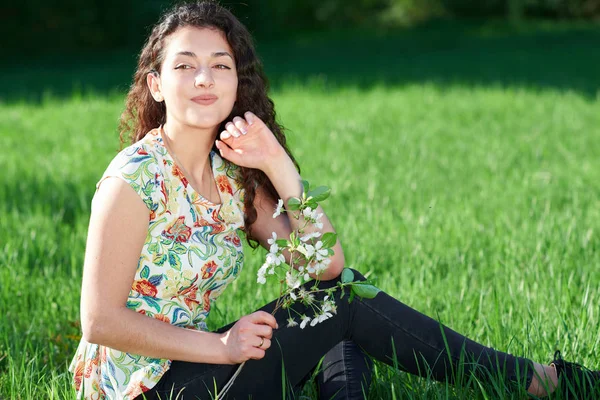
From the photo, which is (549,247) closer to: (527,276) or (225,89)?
(527,276)

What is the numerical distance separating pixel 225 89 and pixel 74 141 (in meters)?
5.03

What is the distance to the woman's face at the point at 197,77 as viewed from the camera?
2.45m

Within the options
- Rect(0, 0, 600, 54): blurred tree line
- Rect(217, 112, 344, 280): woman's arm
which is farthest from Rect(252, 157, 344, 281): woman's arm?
Rect(0, 0, 600, 54): blurred tree line

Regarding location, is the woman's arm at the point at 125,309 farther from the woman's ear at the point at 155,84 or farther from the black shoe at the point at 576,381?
the black shoe at the point at 576,381

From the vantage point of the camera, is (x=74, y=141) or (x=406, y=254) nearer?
(x=406, y=254)

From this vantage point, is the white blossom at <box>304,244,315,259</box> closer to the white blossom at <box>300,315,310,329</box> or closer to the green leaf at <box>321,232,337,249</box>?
the green leaf at <box>321,232,337,249</box>

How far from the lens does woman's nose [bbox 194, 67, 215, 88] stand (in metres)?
2.42

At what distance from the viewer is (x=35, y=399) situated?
261 centimetres

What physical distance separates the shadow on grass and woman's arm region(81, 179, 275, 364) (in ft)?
22.1

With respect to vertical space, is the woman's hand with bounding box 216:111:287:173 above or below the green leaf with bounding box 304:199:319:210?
above

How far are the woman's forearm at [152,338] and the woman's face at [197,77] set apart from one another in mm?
609

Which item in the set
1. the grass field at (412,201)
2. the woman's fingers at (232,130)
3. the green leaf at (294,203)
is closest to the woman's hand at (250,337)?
the green leaf at (294,203)

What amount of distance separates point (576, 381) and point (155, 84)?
1558 mm

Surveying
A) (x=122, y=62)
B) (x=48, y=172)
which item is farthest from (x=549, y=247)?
(x=122, y=62)
